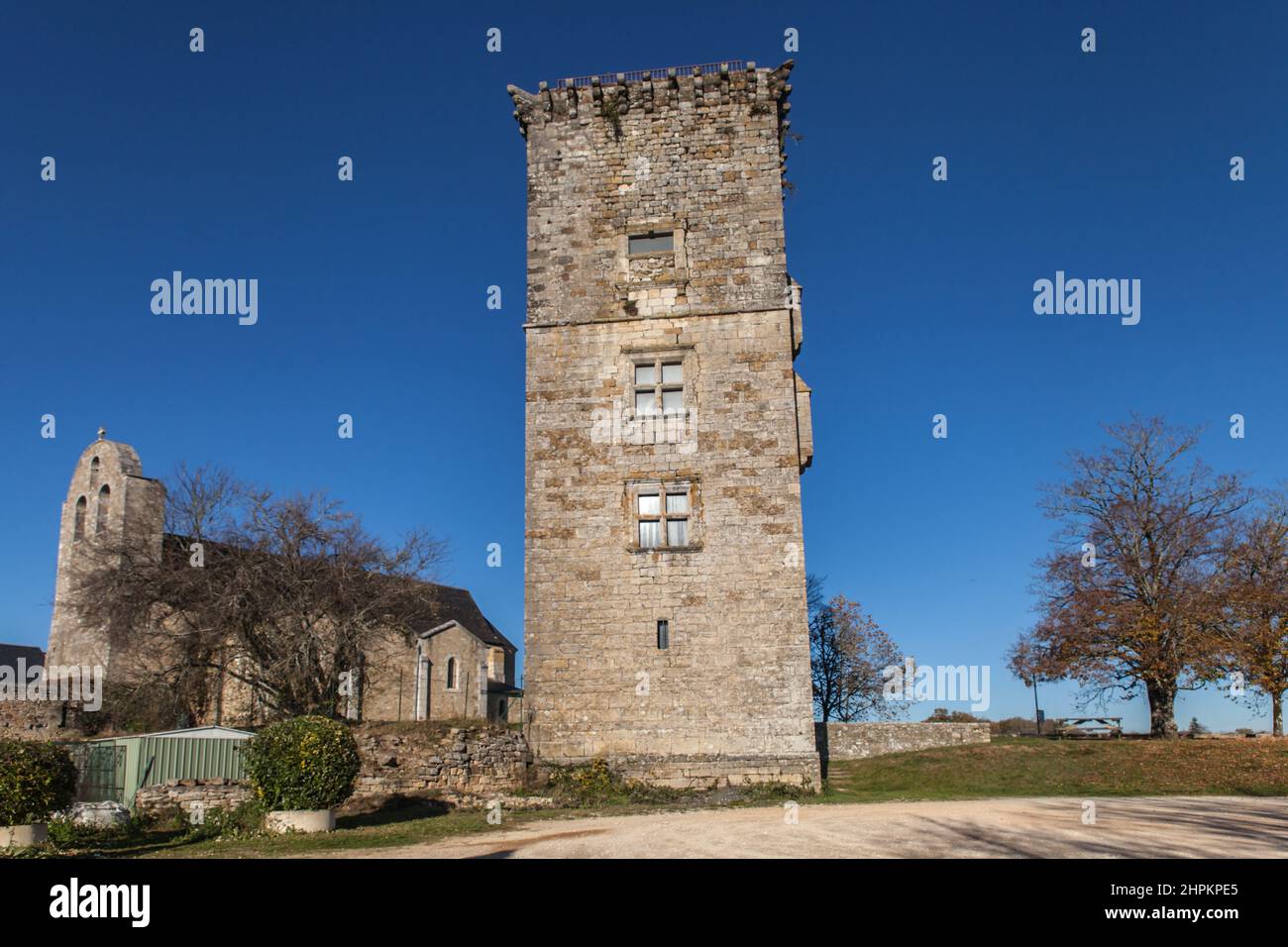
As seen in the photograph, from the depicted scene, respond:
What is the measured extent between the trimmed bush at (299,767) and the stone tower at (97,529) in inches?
896

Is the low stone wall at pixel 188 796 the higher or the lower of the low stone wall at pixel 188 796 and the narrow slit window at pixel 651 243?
the lower

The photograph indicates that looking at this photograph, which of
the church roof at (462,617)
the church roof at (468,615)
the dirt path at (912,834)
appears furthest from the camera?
the church roof at (468,615)

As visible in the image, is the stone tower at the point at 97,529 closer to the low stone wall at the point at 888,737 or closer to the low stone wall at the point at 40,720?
the low stone wall at the point at 40,720

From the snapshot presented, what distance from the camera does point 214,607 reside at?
3188 cm

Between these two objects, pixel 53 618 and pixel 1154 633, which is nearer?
pixel 1154 633

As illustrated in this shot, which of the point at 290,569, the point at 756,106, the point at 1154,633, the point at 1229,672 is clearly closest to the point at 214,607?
the point at 290,569

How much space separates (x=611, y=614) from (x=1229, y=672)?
22616 millimetres

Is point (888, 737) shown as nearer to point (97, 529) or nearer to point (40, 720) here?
point (40, 720)

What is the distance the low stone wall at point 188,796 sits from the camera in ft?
60.3

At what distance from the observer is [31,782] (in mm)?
13695

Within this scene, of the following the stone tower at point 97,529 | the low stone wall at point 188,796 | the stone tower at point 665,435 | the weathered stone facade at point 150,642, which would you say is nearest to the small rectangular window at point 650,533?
the stone tower at point 665,435

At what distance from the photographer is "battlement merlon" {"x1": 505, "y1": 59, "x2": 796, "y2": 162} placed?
78.1 ft
